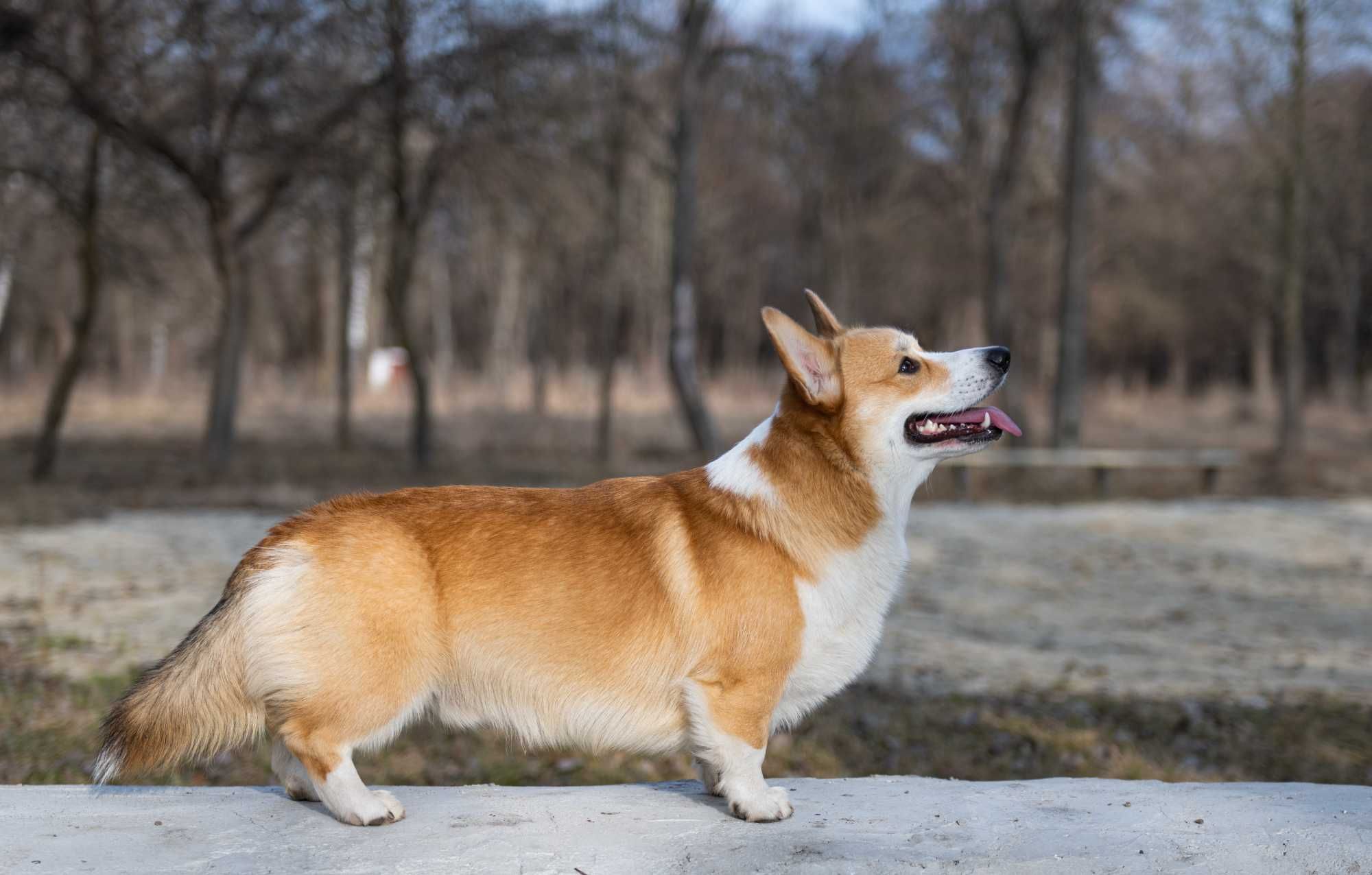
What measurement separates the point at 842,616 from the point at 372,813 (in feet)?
4.93

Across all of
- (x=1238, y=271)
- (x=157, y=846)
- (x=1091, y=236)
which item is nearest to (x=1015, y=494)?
(x=157, y=846)

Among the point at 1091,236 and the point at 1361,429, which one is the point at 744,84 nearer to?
the point at 1361,429

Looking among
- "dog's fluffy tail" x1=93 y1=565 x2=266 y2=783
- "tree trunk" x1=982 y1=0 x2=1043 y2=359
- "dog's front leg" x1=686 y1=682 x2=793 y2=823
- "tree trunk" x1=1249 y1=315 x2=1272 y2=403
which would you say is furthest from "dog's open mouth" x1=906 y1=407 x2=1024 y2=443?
"tree trunk" x1=1249 y1=315 x2=1272 y2=403

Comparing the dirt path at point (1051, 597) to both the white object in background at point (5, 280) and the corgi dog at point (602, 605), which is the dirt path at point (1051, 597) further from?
the white object in background at point (5, 280)

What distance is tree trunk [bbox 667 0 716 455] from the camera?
58.1 feet

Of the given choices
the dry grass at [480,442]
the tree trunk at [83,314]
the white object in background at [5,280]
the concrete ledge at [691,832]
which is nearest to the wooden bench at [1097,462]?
the dry grass at [480,442]

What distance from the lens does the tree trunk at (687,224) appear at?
58.1 ft

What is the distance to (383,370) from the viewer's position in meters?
36.8

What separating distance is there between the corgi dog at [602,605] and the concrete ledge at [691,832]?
0.55 ft

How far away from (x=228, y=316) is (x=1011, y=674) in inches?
520

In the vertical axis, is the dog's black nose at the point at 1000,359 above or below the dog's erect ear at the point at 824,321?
below

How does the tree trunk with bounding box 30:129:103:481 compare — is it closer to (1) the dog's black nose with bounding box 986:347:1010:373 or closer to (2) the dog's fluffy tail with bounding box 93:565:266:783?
(2) the dog's fluffy tail with bounding box 93:565:266:783

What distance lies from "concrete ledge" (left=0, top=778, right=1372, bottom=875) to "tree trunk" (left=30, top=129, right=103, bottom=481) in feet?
45.1

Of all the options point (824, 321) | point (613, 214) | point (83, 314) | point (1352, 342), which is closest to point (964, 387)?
point (824, 321)
